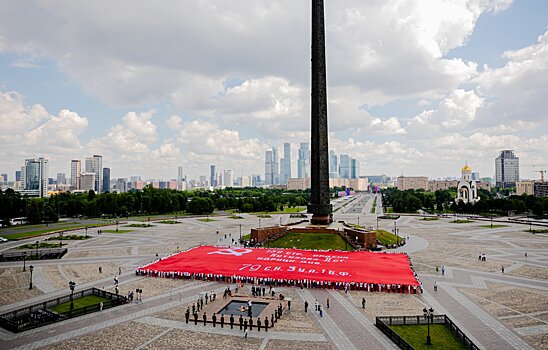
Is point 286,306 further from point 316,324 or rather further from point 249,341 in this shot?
point 249,341

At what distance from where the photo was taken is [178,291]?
85.5 ft

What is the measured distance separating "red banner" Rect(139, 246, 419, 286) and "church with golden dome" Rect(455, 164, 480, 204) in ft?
277

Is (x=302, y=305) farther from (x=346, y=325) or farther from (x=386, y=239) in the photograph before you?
(x=386, y=239)

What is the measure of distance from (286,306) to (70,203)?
75.4 metres

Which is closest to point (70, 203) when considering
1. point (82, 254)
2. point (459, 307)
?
point (82, 254)

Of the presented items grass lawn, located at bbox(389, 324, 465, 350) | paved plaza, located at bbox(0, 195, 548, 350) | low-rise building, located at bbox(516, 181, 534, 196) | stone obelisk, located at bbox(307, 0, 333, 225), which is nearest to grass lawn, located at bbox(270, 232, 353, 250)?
stone obelisk, located at bbox(307, 0, 333, 225)

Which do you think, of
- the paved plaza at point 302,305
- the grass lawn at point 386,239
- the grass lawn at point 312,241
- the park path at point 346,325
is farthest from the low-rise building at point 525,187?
the park path at point 346,325

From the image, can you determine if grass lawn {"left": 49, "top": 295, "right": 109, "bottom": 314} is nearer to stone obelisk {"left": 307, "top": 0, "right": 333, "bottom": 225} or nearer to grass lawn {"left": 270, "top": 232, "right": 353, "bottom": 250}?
grass lawn {"left": 270, "top": 232, "right": 353, "bottom": 250}

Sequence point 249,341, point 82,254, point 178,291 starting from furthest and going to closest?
point 82,254
point 178,291
point 249,341

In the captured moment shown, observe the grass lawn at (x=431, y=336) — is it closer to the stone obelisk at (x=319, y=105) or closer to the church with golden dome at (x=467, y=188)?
the stone obelisk at (x=319, y=105)

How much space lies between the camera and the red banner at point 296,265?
28.6 meters

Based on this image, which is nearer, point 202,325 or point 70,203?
point 202,325

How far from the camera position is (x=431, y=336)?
17.9m

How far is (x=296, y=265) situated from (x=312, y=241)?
11094 millimetres
